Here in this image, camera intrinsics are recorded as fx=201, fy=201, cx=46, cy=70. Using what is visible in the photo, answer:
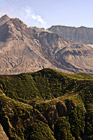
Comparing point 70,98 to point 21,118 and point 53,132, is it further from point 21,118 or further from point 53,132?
point 21,118

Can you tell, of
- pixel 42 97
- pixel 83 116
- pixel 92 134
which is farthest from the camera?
pixel 42 97

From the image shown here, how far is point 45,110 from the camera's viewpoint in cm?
13125

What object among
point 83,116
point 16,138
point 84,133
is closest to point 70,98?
point 83,116

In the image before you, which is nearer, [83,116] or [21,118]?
[21,118]

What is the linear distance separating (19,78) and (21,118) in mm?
50514

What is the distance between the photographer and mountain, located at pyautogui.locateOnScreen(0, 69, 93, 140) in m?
120

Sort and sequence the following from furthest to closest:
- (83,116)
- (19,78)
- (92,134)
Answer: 1. (19,78)
2. (83,116)
3. (92,134)

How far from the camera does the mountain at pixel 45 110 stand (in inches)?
4715

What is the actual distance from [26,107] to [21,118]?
8.85 meters

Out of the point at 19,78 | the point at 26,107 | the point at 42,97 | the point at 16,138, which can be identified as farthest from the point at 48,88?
the point at 16,138

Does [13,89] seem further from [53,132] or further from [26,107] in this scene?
[53,132]

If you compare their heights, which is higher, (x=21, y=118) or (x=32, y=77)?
(x=32, y=77)

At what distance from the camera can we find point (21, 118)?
12288 centimetres

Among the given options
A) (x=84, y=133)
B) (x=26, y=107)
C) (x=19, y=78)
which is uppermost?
(x=19, y=78)
